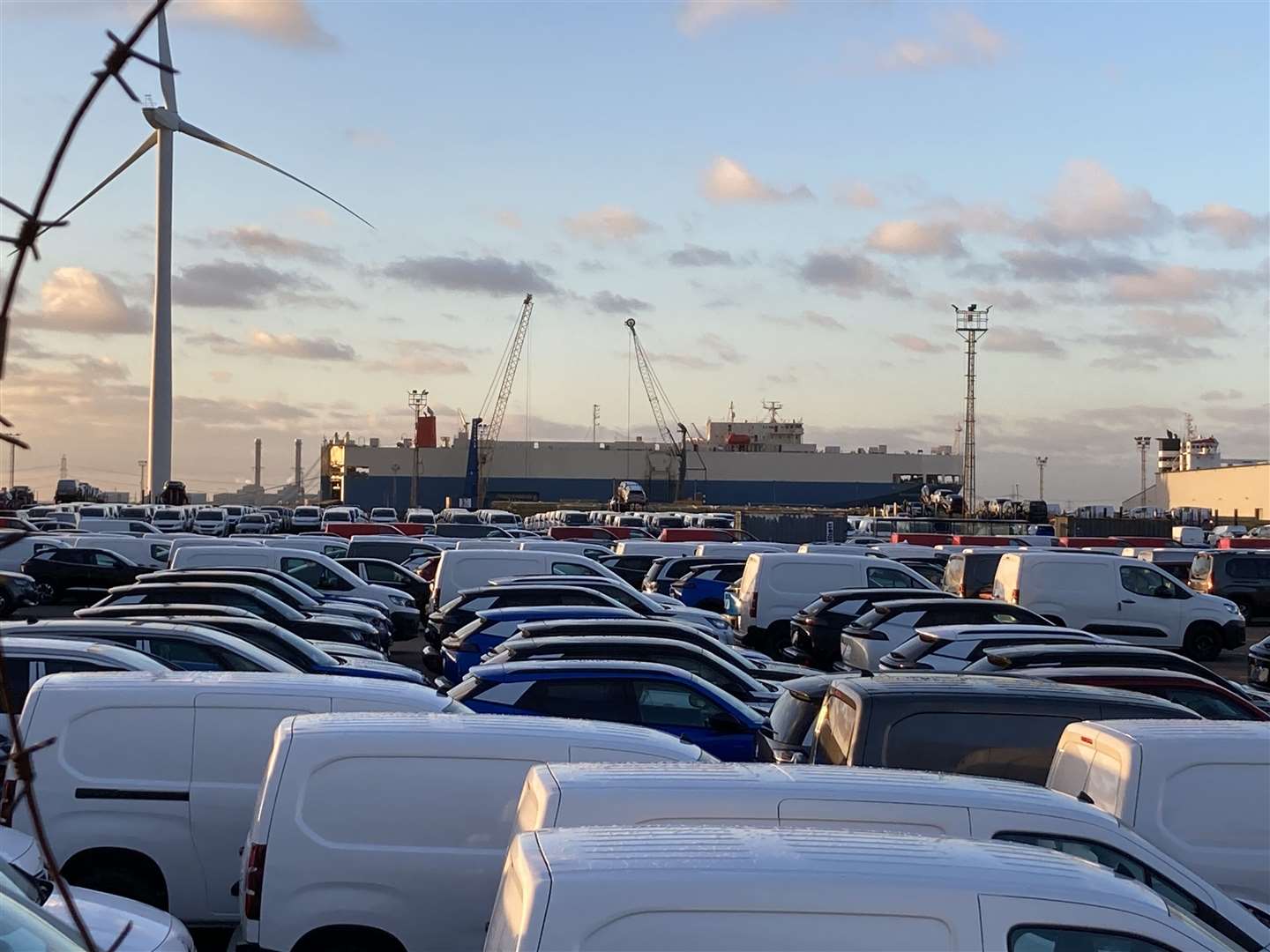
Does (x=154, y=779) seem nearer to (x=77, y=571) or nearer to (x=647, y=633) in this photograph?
(x=647, y=633)

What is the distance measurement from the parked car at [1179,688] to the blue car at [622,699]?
Result: 7.67 ft

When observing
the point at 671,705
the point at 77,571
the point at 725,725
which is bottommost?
the point at 77,571

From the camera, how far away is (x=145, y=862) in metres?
7.44

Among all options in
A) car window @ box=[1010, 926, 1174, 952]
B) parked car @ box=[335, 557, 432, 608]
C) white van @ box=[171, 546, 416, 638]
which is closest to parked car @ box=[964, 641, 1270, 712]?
car window @ box=[1010, 926, 1174, 952]

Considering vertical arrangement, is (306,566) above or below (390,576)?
above

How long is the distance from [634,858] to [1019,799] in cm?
251

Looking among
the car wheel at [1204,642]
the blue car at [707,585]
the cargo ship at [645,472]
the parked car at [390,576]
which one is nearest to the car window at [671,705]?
the blue car at [707,585]

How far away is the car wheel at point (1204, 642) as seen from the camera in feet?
75.0

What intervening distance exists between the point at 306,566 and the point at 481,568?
3.64m

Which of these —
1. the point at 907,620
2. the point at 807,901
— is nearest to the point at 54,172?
the point at 807,901

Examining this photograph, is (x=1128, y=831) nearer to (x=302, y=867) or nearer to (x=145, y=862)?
(x=302, y=867)

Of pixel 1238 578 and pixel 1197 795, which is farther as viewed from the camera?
pixel 1238 578

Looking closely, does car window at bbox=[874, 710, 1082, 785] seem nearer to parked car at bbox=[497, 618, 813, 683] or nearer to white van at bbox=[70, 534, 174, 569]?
parked car at bbox=[497, 618, 813, 683]

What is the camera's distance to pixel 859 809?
5.38m
